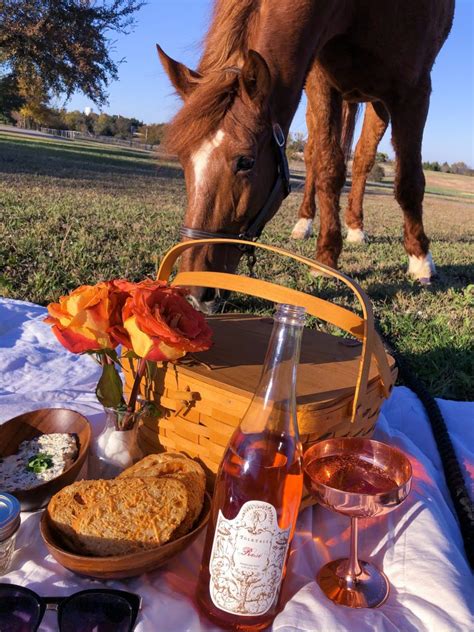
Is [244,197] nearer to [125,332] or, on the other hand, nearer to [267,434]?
[125,332]

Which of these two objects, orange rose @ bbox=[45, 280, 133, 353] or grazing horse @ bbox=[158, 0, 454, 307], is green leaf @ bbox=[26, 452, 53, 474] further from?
grazing horse @ bbox=[158, 0, 454, 307]

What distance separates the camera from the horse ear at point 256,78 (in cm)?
248

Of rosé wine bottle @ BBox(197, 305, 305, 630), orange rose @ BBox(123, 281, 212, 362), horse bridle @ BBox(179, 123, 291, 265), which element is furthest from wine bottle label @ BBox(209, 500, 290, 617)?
horse bridle @ BBox(179, 123, 291, 265)

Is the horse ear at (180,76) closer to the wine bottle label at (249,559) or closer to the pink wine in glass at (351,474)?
the pink wine in glass at (351,474)

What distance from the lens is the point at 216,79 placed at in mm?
2568

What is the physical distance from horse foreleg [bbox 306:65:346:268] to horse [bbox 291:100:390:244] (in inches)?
40.3

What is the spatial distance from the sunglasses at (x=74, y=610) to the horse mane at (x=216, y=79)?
207 centimetres

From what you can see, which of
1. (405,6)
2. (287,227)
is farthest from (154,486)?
(287,227)

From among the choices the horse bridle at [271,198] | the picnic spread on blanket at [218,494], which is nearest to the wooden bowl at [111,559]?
the picnic spread on blanket at [218,494]

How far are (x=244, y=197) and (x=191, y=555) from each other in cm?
185

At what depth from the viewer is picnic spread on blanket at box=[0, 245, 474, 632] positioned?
983 millimetres

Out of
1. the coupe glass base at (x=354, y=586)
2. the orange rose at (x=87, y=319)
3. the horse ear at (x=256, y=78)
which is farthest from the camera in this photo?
the horse ear at (x=256, y=78)

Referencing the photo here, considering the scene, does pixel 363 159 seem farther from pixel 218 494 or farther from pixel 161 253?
pixel 218 494

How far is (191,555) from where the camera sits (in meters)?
1.18
